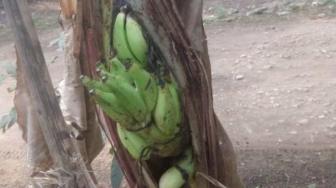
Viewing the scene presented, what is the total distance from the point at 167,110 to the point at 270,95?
245cm

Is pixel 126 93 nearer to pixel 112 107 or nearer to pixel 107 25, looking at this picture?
pixel 112 107

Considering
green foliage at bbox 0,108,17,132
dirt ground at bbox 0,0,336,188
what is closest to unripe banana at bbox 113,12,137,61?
green foliage at bbox 0,108,17,132

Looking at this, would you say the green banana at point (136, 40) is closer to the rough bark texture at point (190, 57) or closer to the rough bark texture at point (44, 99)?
the rough bark texture at point (190, 57)

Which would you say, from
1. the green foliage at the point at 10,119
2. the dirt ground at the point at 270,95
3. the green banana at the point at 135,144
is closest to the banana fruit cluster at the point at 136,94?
the green banana at the point at 135,144

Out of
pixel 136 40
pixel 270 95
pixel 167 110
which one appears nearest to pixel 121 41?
pixel 136 40

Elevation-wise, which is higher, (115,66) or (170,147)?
(115,66)

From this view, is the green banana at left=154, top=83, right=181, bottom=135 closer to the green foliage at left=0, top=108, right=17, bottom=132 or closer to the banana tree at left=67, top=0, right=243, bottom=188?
the banana tree at left=67, top=0, right=243, bottom=188

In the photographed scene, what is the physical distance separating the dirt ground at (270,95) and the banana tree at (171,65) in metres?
1.32

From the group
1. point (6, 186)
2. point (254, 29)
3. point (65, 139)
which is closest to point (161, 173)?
point (65, 139)

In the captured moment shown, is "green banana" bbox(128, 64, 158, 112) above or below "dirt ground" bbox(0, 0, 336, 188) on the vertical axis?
above

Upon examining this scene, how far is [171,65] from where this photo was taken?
1.14 meters

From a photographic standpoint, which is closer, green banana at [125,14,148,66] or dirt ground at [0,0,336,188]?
green banana at [125,14,148,66]

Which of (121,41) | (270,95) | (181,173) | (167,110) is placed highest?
(121,41)

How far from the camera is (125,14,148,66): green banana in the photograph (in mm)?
1149
